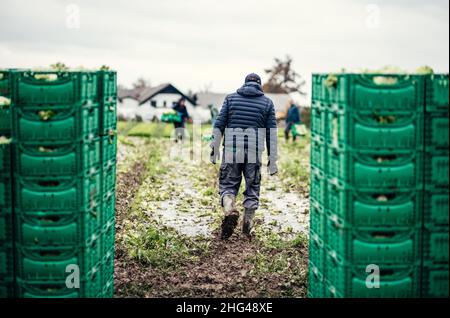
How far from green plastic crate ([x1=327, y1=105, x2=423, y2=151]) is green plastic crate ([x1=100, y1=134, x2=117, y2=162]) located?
2637 millimetres

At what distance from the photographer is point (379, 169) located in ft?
24.3

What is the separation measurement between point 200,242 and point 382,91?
5.80 meters

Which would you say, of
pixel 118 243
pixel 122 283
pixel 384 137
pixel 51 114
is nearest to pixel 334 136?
pixel 384 137

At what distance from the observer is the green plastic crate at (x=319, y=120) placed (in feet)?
26.7

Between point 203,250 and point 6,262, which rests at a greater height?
point 6,262

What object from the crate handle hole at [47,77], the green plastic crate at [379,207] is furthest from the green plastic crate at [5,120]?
the green plastic crate at [379,207]

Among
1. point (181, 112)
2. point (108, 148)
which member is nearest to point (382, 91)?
point (108, 148)

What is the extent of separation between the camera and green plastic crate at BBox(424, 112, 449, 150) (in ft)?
24.4

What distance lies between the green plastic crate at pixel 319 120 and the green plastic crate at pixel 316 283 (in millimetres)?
1538

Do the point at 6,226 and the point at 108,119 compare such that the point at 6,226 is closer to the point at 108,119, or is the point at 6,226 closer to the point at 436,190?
the point at 108,119

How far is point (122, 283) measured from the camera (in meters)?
10.0

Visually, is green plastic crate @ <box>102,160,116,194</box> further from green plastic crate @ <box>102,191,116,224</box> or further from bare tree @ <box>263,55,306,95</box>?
bare tree @ <box>263,55,306,95</box>

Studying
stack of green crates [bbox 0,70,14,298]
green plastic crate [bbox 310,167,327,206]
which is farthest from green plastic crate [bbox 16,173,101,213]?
green plastic crate [bbox 310,167,327,206]

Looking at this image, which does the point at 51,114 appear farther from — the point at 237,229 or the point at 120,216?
the point at 120,216
